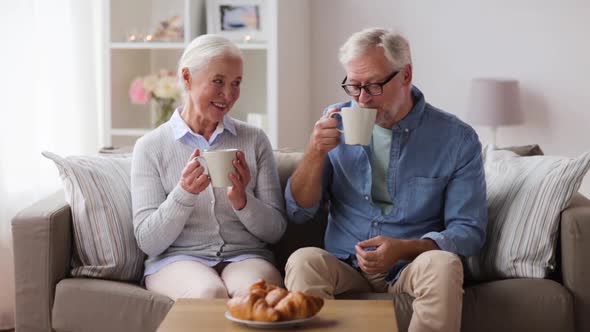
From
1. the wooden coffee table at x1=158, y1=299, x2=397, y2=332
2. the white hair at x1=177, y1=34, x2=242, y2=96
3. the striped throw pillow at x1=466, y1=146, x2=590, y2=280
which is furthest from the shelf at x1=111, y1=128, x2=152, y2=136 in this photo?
the wooden coffee table at x1=158, y1=299, x2=397, y2=332

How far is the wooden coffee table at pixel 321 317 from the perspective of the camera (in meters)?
2.00

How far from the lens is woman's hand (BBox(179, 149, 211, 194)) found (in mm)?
2516

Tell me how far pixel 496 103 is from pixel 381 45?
1.98 m

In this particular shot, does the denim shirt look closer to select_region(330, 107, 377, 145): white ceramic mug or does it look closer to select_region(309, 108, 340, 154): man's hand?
select_region(309, 108, 340, 154): man's hand

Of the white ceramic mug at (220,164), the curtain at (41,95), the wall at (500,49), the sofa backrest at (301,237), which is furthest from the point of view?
the wall at (500,49)

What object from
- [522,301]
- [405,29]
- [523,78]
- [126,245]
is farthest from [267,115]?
[522,301]

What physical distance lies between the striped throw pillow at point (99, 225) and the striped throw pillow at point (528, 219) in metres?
0.98

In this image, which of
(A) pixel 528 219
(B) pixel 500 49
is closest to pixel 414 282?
(A) pixel 528 219

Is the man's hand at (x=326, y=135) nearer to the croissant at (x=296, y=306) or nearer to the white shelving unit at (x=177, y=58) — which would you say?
the croissant at (x=296, y=306)

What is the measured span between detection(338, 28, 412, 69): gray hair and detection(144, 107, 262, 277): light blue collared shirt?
405 millimetres

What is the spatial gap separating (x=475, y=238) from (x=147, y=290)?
91 centimetres

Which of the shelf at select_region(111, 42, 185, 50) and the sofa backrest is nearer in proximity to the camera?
the sofa backrest

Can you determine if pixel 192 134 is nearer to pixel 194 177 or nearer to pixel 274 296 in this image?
pixel 194 177

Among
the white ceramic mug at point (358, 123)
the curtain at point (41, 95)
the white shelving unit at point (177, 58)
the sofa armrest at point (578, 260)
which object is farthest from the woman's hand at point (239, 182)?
the white shelving unit at point (177, 58)
